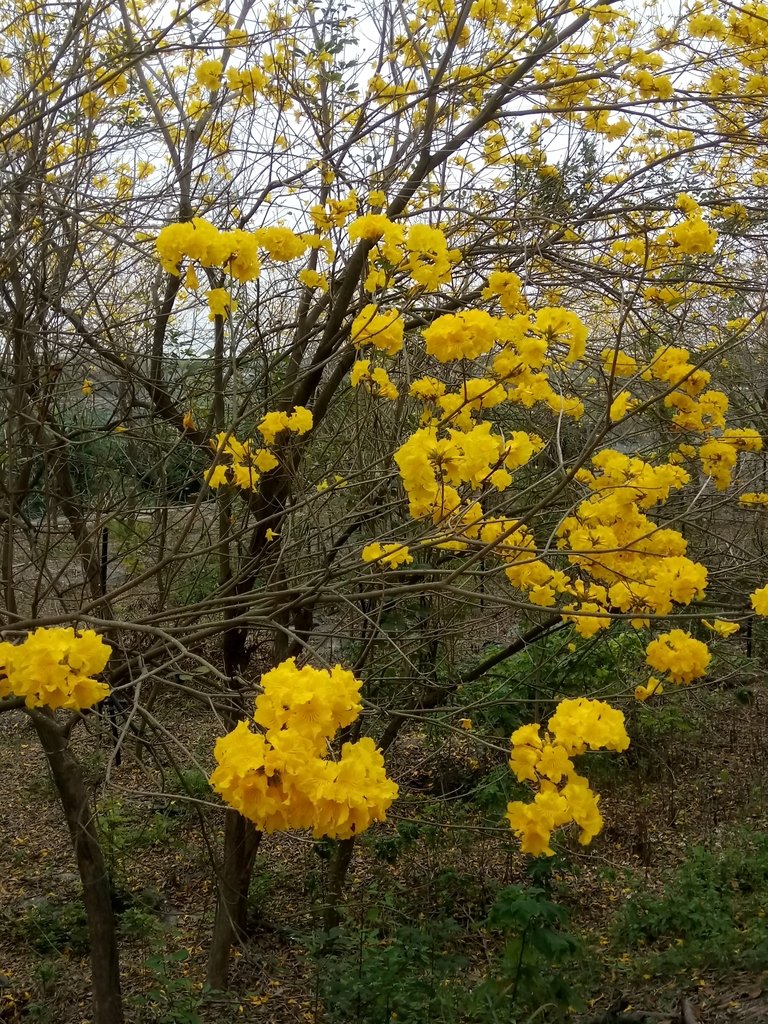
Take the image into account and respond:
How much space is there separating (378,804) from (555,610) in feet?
2.19

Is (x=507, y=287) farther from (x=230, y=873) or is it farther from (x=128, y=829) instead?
(x=128, y=829)

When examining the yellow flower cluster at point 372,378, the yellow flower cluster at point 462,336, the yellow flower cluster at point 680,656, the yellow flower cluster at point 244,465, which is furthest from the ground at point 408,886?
the yellow flower cluster at point 462,336

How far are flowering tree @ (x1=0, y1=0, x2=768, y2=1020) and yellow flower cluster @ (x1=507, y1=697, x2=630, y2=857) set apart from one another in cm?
1

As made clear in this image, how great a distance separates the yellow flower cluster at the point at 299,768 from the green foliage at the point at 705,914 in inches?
123

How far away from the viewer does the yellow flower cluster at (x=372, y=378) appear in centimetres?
297

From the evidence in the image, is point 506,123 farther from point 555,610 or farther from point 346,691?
point 346,691

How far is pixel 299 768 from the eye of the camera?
1.46 meters

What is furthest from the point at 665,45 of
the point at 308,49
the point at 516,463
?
A: the point at 516,463

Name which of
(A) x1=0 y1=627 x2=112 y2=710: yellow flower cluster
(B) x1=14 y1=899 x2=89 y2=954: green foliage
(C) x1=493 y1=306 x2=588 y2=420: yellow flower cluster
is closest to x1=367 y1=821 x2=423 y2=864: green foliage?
(B) x1=14 y1=899 x2=89 y2=954: green foliage

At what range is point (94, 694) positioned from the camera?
1.85 metres

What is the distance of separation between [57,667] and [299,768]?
0.64m

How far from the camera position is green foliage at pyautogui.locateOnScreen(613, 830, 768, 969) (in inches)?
166

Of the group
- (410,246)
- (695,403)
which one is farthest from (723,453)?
(410,246)

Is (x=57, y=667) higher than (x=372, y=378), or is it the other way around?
(x=372, y=378)
